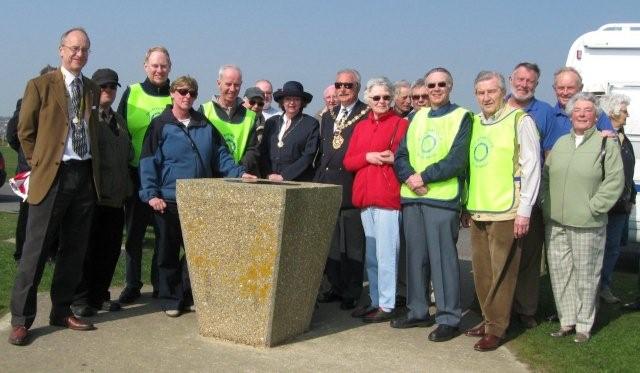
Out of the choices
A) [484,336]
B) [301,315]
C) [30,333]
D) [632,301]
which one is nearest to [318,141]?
[301,315]

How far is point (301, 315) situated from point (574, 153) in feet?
7.83

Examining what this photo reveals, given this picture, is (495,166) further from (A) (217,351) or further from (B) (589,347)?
(A) (217,351)

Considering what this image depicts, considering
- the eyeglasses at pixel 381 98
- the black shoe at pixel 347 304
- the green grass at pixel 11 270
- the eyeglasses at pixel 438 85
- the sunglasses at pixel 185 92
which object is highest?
the eyeglasses at pixel 438 85

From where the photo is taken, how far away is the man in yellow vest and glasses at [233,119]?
7.03m

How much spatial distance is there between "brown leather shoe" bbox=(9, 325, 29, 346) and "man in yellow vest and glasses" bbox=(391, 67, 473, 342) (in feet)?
9.15

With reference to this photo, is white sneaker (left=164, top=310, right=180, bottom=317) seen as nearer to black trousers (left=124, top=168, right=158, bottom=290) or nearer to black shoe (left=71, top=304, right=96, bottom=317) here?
black shoe (left=71, top=304, right=96, bottom=317)

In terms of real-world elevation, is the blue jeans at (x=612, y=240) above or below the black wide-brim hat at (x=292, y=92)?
below

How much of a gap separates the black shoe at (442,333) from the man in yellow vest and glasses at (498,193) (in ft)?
0.79

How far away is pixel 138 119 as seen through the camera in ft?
23.2

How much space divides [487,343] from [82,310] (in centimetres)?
315

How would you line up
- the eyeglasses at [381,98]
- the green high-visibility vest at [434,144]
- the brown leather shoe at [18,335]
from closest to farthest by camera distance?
1. the brown leather shoe at [18,335]
2. the green high-visibility vest at [434,144]
3. the eyeglasses at [381,98]

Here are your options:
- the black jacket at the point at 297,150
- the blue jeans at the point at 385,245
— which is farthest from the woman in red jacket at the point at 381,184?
the black jacket at the point at 297,150

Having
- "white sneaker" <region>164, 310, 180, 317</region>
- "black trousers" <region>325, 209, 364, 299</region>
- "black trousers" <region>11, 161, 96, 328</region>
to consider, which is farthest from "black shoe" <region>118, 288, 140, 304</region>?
"black trousers" <region>325, 209, 364, 299</region>

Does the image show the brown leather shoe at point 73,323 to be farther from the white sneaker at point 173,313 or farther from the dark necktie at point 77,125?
the dark necktie at point 77,125
